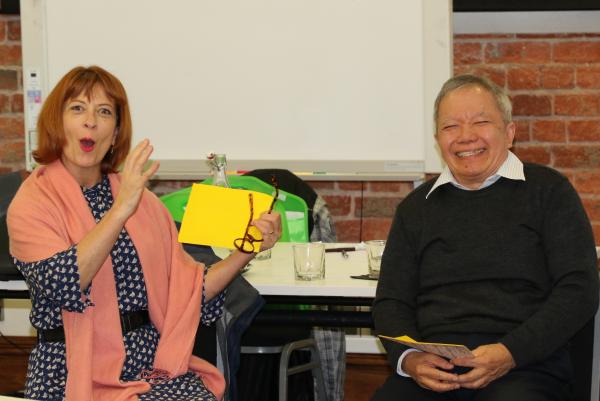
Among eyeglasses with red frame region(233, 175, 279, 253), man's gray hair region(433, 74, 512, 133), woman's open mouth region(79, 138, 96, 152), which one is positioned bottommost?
eyeglasses with red frame region(233, 175, 279, 253)

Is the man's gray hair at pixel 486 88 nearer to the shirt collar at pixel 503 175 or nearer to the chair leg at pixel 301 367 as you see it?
the shirt collar at pixel 503 175

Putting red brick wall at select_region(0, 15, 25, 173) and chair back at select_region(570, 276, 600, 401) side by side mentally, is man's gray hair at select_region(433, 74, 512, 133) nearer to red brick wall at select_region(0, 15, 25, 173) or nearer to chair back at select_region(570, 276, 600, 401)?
chair back at select_region(570, 276, 600, 401)

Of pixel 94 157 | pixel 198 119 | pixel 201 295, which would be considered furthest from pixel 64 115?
pixel 198 119

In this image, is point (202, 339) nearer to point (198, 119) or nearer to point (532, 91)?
point (198, 119)

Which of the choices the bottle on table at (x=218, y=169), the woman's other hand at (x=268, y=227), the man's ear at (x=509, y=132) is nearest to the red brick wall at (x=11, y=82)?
the bottle on table at (x=218, y=169)

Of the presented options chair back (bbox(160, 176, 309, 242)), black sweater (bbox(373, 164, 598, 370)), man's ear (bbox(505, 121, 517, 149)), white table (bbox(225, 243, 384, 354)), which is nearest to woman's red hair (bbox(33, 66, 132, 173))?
white table (bbox(225, 243, 384, 354))

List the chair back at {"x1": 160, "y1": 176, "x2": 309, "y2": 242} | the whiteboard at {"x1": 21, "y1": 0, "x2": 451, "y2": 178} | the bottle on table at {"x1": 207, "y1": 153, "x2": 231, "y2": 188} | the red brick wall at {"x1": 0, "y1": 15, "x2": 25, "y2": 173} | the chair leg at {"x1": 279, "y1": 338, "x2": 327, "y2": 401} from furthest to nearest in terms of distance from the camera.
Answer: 1. the red brick wall at {"x1": 0, "y1": 15, "x2": 25, "y2": 173}
2. the whiteboard at {"x1": 21, "y1": 0, "x2": 451, "y2": 178}
3. the chair back at {"x1": 160, "y1": 176, "x2": 309, "y2": 242}
4. the bottle on table at {"x1": 207, "y1": 153, "x2": 231, "y2": 188}
5. the chair leg at {"x1": 279, "y1": 338, "x2": 327, "y2": 401}

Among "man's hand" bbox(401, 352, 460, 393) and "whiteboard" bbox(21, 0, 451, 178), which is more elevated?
"whiteboard" bbox(21, 0, 451, 178)

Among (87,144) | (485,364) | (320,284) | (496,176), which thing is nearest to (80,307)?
(87,144)

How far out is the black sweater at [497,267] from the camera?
1.99 m

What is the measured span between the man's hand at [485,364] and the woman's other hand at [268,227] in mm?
564

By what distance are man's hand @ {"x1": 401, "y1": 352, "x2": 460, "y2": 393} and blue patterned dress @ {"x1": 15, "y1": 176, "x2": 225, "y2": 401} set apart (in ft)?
1.67

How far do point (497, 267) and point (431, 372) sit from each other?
313mm

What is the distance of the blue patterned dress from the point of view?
6.32ft
